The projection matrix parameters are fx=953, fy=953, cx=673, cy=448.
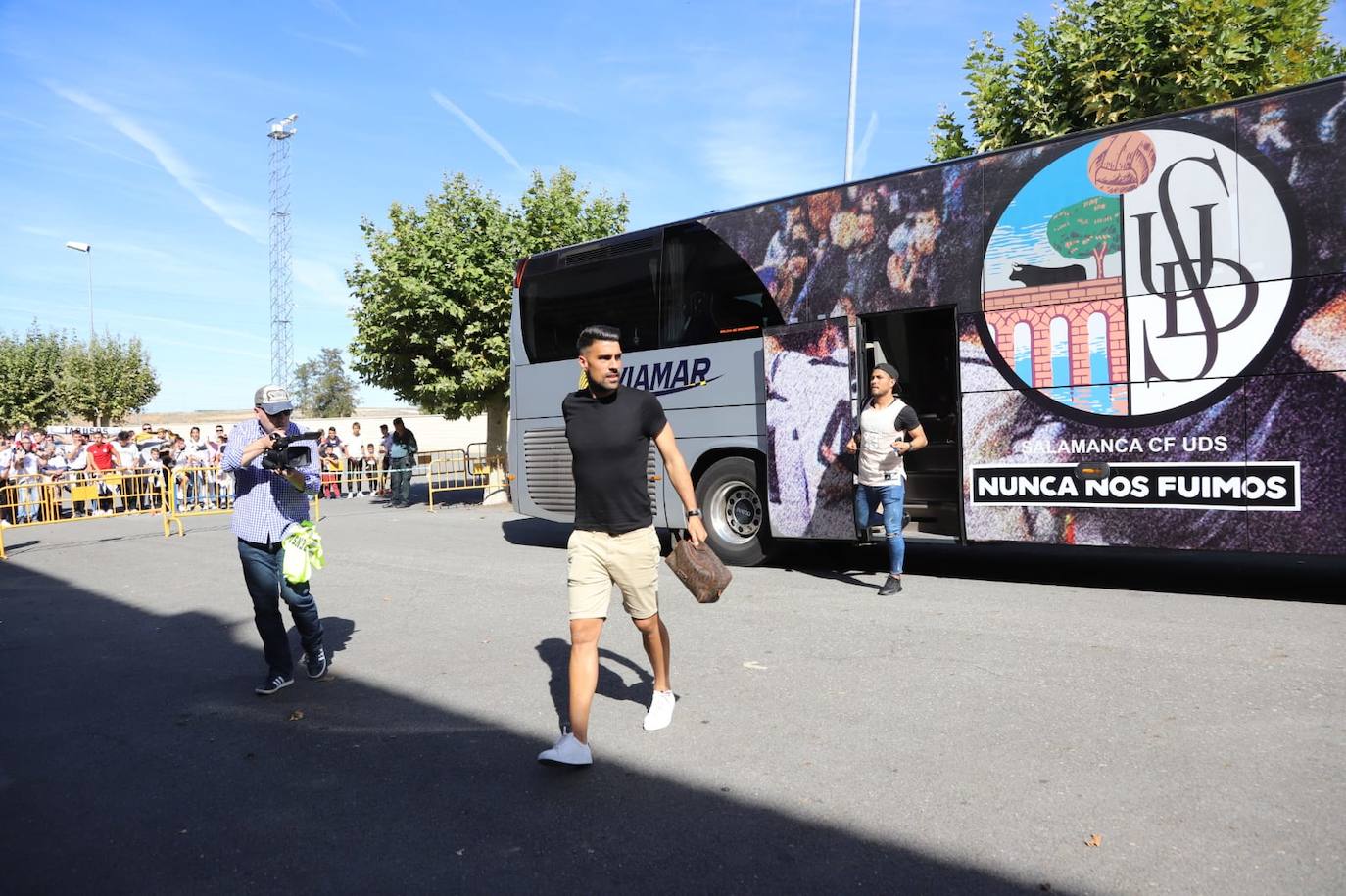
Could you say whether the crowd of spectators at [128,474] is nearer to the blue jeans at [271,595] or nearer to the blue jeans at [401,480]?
the blue jeans at [401,480]

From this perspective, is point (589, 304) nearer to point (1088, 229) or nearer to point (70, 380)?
point (1088, 229)

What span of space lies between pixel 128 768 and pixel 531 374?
304 inches

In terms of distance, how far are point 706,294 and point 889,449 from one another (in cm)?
292

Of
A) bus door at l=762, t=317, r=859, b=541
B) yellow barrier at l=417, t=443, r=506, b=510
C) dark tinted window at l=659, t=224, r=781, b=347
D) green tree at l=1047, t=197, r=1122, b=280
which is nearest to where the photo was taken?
green tree at l=1047, t=197, r=1122, b=280

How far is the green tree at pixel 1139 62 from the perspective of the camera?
34.9 feet

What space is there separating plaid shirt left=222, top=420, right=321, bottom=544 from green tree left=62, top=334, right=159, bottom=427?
5231cm

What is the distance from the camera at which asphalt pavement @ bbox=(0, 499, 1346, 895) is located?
10.6 feet

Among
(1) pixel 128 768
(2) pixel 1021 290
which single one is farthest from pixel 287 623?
(2) pixel 1021 290

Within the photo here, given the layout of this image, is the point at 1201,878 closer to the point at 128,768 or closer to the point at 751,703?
the point at 751,703

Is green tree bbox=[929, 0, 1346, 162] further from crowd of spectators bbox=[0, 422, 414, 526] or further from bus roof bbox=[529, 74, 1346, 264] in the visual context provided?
crowd of spectators bbox=[0, 422, 414, 526]

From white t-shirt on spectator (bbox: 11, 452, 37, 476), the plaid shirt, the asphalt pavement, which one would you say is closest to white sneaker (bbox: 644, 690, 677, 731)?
the asphalt pavement

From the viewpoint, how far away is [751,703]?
4.98m

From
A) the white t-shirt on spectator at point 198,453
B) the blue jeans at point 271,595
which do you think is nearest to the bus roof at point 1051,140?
the blue jeans at point 271,595

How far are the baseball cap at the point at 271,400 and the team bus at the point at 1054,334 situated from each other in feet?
15.8
